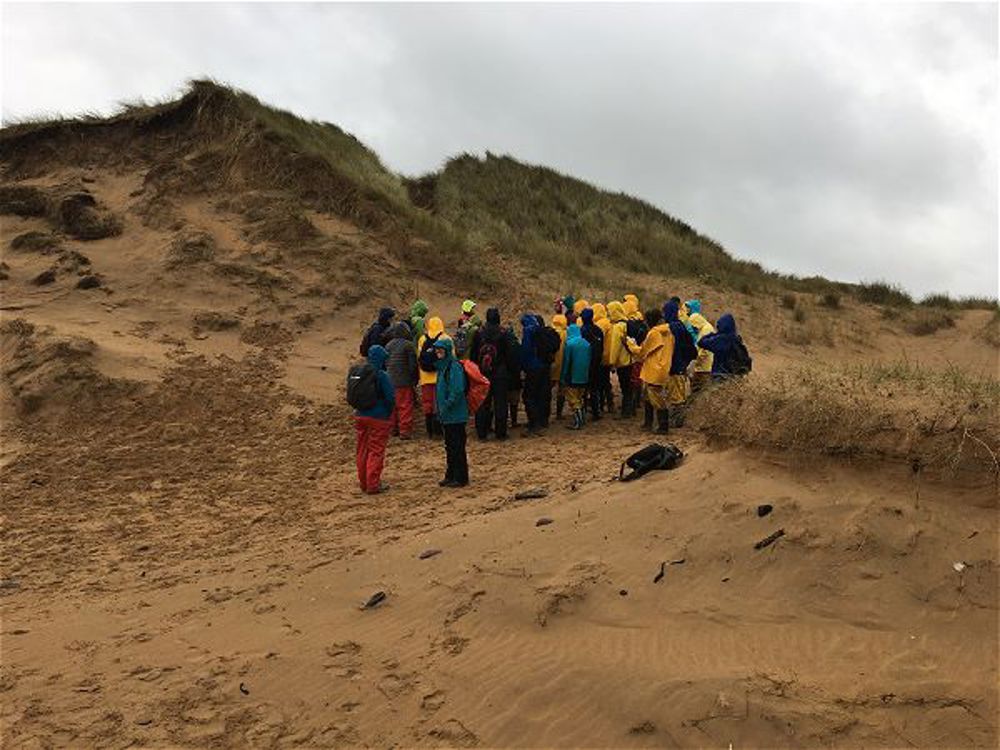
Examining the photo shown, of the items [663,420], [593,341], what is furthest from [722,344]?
[593,341]

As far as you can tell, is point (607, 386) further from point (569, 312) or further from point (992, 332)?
point (992, 332)

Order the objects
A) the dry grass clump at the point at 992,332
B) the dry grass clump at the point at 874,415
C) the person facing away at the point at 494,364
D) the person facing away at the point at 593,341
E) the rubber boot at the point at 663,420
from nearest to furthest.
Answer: the dry grass clump at the point at 874,415
the rubber boot at the point at 663,420
the person facing away at the point at 494,364
the person facing away at the point at 593,341
the dry grass clump at the point at 992,332

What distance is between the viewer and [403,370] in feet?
35.1

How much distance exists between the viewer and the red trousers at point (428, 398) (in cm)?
1102

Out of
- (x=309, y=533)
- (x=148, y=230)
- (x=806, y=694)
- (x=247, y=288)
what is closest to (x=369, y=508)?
(x=309, y=533)

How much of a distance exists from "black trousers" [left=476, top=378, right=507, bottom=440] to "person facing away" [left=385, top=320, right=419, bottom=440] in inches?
36.6

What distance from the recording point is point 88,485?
9594mm

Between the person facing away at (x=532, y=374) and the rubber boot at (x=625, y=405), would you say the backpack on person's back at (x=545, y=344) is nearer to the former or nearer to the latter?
the person facing away at (x=532, y=374)

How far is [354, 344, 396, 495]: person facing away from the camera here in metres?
8.71

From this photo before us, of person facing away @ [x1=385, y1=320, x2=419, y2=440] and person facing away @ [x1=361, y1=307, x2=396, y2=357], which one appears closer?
person facing away @ [x1=385, y1=320, x2=419, y2=440]

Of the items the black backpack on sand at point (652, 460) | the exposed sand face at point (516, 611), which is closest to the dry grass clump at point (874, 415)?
the exposed sand face at point (516, 611)

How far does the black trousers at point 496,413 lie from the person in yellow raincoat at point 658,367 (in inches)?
69.6

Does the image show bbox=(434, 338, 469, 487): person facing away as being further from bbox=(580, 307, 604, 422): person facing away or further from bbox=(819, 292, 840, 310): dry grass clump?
bbox=(819, 292, 840, 310): dry grass clump

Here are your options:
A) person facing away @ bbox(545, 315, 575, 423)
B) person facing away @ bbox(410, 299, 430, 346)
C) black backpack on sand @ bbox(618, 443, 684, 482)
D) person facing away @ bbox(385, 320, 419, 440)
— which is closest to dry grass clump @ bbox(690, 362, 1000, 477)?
black backpack on sand @ bbox(618, 443, 684, 482)
